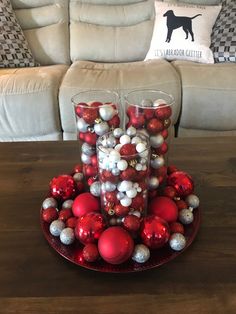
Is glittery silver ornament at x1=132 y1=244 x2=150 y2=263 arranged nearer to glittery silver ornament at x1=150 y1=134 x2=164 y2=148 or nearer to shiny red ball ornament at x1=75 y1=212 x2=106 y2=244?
shiny red ball ornament at x1=75 y1=212 x2=106 y2=244

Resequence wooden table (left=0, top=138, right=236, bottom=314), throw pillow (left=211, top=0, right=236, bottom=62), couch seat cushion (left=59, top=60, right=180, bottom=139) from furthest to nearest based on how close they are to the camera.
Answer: throw pillow (left=211, top=0, right=236, bottom=62)
couch seat cushion (left=59, top=60, right=180, bottom=139)
wooden table (left=0, top=138, right=236, bottom=314)

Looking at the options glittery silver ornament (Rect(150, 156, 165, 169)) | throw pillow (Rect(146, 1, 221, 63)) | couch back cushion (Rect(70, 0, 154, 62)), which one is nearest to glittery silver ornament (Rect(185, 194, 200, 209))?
glittery silver ornament (Rect(150, 156, 165, 169))

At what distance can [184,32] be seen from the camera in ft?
6.34

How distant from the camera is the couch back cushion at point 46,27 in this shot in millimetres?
2133

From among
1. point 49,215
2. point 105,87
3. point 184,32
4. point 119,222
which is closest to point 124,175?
point 119,222

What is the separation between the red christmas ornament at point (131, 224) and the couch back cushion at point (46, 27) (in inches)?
Answer: 68.5

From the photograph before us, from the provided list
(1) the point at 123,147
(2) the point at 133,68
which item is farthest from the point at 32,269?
(2) the point at 133,68

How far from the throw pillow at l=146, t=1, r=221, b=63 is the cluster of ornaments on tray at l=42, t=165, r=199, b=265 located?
1.34 m

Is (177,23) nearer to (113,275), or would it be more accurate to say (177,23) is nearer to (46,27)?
(46,27)

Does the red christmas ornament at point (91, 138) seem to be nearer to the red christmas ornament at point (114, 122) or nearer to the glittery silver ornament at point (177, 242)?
the red christmas ornament at point (114, 122)

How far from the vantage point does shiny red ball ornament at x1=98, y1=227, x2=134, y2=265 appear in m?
0.59

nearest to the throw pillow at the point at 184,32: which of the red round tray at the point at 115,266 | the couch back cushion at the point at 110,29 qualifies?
the couch back cushion at the point at 110,29

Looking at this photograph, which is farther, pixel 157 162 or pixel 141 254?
pixel 157 162

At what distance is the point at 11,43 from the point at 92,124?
1.49m
